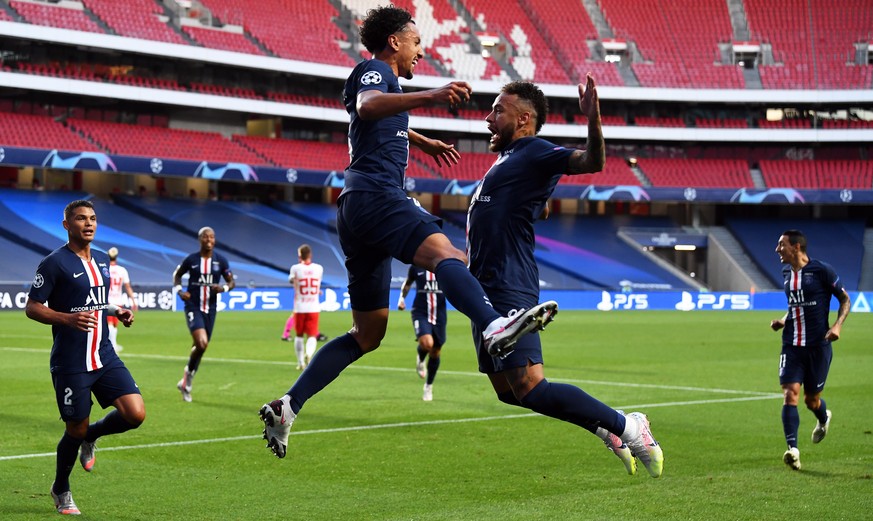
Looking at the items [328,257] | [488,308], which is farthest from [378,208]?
[328,257]

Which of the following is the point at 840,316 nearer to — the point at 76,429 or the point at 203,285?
the point at 76,429

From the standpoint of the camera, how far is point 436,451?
37.0 ft

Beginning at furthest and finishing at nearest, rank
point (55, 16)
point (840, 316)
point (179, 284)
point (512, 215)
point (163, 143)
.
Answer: point (163, 143), point (55, 16), point (179, 284), point (840, 316), point (512, 215)

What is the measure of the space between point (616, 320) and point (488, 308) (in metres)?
33.0

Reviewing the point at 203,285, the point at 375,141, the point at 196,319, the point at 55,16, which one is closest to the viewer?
the point at 375,141

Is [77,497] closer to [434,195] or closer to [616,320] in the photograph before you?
[616,320]

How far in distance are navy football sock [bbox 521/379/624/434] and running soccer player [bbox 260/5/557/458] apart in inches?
21.6

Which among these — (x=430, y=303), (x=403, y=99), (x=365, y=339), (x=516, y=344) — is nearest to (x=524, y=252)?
(x=516, y=344)

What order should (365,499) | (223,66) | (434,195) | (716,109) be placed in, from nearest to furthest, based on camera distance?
(365,499)
(223,66)
(434,195)
(716,109)

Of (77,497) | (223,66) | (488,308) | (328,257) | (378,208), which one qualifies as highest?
(223,66)

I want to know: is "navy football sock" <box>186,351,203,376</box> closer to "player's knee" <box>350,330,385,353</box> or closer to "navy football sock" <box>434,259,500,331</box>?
"player's knee" <box>350,330,385,353</box>

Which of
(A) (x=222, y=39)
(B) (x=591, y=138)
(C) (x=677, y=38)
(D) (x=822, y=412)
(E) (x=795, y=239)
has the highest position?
(C) (x=677, y=38)

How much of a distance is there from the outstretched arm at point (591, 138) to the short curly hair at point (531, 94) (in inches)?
25.5

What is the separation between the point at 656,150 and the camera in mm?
68562
